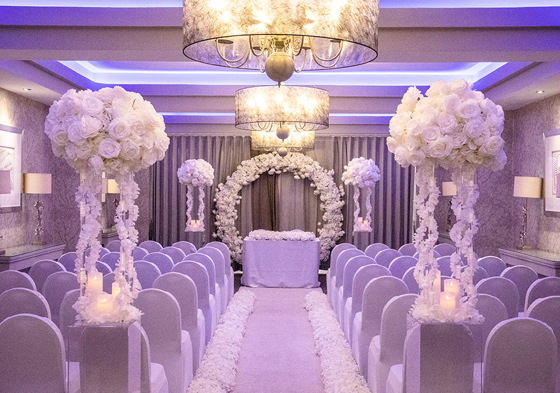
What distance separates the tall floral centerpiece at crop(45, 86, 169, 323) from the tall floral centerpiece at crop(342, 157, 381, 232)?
704 centimetres

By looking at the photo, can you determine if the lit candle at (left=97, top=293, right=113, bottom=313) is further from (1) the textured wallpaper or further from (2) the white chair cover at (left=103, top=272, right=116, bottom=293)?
(1) the textured wallpaper

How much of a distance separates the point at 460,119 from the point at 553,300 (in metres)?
1.25

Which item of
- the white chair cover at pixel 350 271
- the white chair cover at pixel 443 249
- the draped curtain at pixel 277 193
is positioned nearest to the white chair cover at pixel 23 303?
the white chair cover at pixel 350 271

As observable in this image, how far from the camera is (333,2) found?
72.1 inches

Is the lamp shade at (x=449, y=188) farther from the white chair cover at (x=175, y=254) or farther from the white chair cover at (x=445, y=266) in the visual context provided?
the white chair cover at (x=175, y=254)

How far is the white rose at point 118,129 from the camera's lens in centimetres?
290

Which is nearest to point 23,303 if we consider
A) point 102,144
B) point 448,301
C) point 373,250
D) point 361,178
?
point 102,144

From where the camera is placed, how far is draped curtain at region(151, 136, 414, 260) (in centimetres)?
1108

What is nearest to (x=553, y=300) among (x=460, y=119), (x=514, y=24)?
(x=460, y=119)

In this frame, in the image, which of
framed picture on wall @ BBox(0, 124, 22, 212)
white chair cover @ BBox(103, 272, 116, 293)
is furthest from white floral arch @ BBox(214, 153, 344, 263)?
white chair cover @ BBox(103, 272, 116, 293)

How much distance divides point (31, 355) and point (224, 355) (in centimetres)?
245

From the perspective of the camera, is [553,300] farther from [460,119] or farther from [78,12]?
[78,12]

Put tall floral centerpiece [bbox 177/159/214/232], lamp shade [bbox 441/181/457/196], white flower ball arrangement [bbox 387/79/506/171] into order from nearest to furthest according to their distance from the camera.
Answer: white flower ball arrangement [bbox 387/79/506/171] < lamp shade [bbox 441/181/457/196] < tall floral centerpiece [bbox 177/159/214/232]

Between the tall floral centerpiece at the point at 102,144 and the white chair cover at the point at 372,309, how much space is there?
175 centimetres
